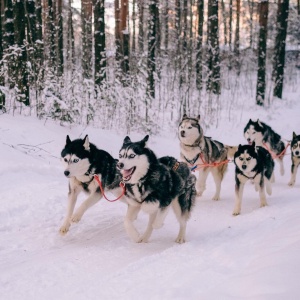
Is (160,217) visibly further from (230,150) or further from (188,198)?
(230,150)

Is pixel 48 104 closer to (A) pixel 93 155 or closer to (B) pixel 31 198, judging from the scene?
(B) pixel 31 198

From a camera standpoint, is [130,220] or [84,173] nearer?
[130,220]

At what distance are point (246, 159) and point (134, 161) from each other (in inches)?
81.2

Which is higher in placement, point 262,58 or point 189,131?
point 262,58

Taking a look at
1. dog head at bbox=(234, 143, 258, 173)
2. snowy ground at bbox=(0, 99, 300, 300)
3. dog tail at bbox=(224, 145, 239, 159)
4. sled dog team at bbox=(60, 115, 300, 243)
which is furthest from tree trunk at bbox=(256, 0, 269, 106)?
dog head at bbox=(234, 143, 258, 173)

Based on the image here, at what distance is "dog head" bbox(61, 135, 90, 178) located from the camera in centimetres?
425

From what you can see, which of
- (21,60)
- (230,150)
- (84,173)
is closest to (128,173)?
(84,173)

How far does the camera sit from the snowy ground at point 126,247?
2.77 metres

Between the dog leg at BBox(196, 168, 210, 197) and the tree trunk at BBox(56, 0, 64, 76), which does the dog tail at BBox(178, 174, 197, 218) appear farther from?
the tree trunk at BBox(56, 0, 64, 76)

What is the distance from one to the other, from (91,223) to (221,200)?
7.29 feet

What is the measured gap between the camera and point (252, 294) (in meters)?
2.35

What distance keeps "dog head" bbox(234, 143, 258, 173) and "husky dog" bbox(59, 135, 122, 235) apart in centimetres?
173

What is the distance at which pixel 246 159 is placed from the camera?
5465 mm

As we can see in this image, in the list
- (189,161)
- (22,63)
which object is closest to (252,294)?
(189,161)
